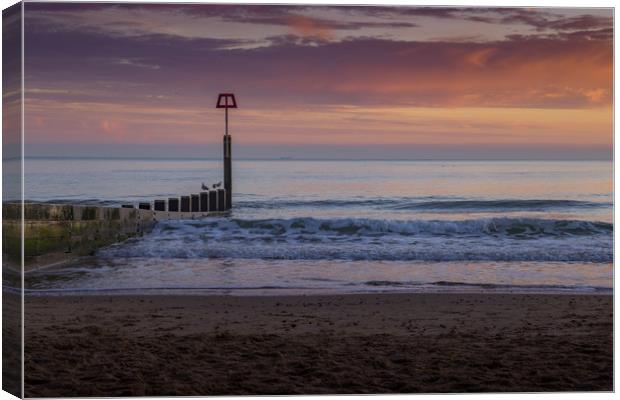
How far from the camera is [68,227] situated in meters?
8.08

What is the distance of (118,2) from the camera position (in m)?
4.95

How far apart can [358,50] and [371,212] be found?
5.19m

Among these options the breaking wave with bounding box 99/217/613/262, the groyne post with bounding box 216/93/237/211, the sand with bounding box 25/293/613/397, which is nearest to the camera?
the sand with bounding box 25/293/613/397

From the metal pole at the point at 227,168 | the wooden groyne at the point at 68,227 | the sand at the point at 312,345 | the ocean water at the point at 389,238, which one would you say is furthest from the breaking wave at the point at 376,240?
the sand at the point at 312,345

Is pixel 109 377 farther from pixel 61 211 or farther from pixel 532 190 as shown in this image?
pixel 532 190

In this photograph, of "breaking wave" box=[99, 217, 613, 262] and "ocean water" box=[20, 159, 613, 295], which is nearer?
"ocean water" box=[20, 159, 613, 295]

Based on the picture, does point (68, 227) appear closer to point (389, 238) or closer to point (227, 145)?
point (227, 145)

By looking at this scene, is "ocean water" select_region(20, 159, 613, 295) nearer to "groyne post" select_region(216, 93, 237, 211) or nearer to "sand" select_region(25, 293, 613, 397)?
"groyne post" select_region(216, 93, 237, 211)

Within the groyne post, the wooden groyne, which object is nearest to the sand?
the wooden groyne

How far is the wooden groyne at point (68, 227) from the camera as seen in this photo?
486 centimetres

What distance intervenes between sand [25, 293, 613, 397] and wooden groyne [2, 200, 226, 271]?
1.86 feet

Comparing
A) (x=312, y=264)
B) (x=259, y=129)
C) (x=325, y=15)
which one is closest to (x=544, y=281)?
(x=312, y=264)

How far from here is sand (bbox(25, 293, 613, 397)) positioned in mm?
4973

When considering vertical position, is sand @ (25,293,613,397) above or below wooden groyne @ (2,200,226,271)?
below
